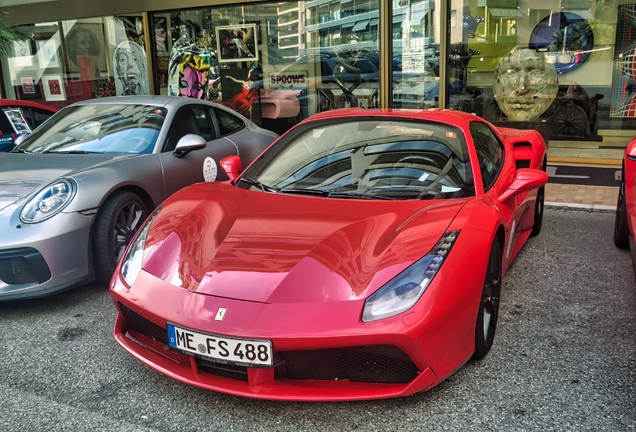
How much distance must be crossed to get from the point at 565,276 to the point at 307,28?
6.95m

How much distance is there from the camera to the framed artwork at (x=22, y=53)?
12.0 metres

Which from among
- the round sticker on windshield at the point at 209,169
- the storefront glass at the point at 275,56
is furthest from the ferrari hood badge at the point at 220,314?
the storefront glass at the point at 275,56

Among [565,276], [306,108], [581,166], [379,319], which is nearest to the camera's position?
[379,319]

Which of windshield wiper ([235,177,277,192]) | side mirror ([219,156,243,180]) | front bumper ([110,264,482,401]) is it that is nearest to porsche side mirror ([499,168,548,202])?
front bumper ([110,264,482,401])

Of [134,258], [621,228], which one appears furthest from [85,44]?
[621,228]

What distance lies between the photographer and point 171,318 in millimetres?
2367

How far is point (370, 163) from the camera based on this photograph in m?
3.31

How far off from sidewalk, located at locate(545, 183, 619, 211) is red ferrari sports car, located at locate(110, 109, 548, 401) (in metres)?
2.73

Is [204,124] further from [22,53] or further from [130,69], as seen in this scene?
[22,53]

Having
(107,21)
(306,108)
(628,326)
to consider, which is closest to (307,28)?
(306,108)

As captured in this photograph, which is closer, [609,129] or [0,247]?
[0,247]

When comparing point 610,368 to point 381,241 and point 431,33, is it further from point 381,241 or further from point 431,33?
point 431,33

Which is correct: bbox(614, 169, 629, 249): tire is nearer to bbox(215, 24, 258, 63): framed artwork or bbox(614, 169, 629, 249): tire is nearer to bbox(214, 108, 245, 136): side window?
bbox(214, 108, 245, 136): side window

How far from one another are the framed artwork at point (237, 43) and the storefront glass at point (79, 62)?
1.43 meters
